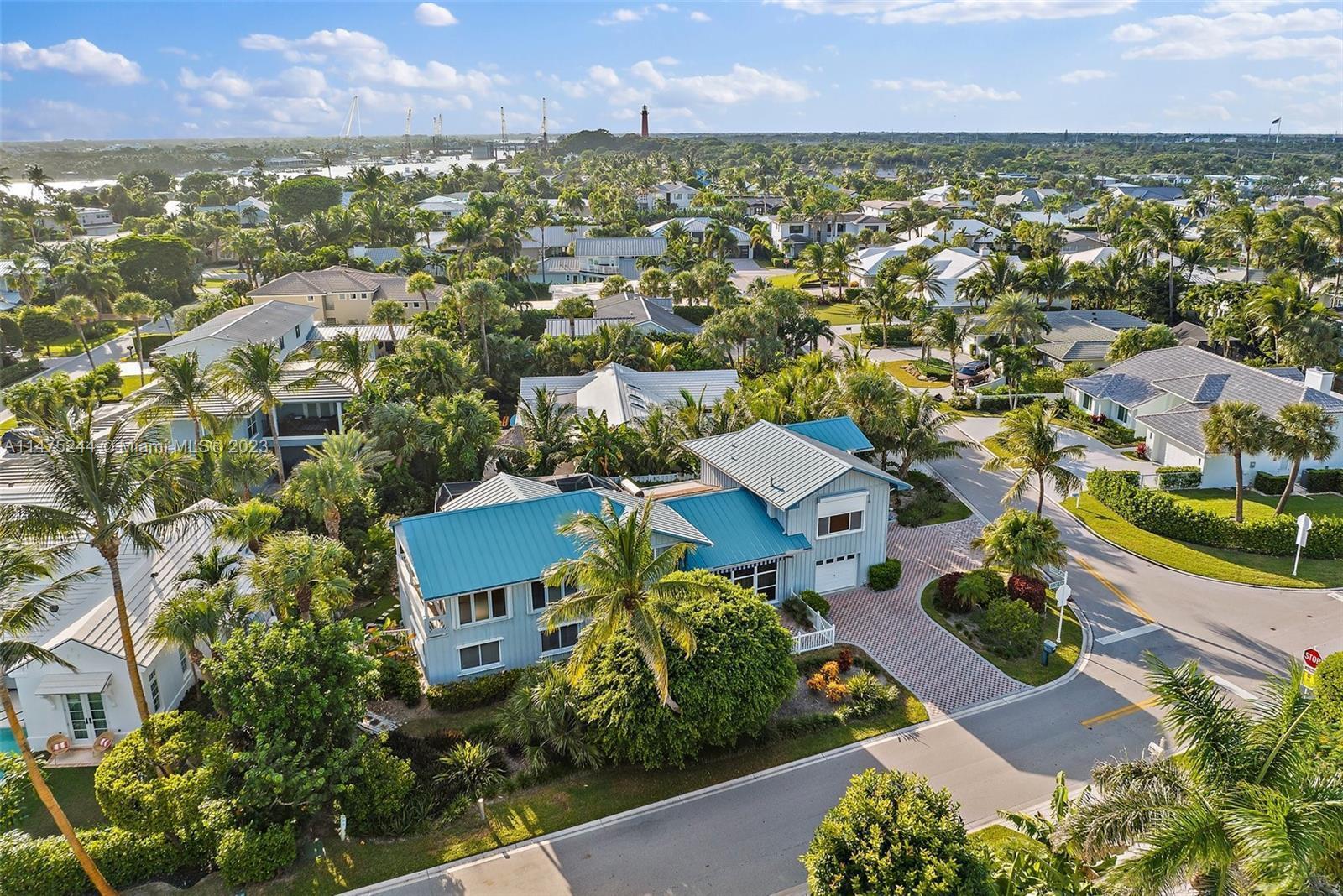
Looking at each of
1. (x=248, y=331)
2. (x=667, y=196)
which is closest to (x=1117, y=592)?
(x=248, y=331)

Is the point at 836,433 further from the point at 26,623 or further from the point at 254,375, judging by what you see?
the point at 26,623

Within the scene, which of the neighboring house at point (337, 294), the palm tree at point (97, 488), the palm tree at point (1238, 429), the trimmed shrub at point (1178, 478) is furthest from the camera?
the neighboring house at point (337, 294)

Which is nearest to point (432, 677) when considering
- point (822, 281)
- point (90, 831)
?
point (90, 831)

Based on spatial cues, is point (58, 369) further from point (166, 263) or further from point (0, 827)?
point (0, 827)

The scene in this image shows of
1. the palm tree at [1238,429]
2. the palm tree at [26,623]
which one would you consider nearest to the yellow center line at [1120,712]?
the palm tree at [1238,429]

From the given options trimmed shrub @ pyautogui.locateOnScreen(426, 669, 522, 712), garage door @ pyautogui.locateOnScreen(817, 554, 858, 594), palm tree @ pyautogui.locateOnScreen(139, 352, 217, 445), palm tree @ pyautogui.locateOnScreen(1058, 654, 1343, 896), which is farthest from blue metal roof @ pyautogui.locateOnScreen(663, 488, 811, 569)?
palm tree @ pyautogui.locateOnScreen(139, 352, 217, 445)

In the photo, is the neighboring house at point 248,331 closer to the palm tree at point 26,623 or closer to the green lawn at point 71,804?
the green lawn at point 71,804
